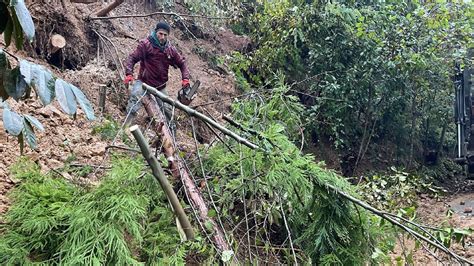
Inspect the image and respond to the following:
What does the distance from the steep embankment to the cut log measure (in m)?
0.07

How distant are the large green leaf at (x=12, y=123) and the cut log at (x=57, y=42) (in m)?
4.78

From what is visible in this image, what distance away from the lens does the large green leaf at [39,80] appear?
4.59 ft

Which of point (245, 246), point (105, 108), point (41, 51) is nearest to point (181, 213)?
point (245, 246)

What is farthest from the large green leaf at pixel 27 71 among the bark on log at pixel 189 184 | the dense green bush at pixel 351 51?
the dense green bush at pixel 351 51

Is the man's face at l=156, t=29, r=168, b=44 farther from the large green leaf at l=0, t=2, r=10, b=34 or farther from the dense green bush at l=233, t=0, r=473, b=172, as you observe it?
the large green leaf at l=0, t=2, r=10, b=34

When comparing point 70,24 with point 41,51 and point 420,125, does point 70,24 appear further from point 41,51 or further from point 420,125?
point 420,125

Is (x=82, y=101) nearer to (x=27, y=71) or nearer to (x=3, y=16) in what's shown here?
(x=27, y=71)

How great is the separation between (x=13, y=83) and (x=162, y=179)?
Result: 137 cm

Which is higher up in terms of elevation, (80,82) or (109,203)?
(109,203)

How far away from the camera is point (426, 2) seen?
8094mm

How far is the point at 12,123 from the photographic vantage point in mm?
1448

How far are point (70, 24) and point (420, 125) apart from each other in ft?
27.6

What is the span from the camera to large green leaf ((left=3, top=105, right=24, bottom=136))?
56.2 inches

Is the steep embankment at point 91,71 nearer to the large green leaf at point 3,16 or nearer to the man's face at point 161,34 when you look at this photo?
the man's face at point 161,34
